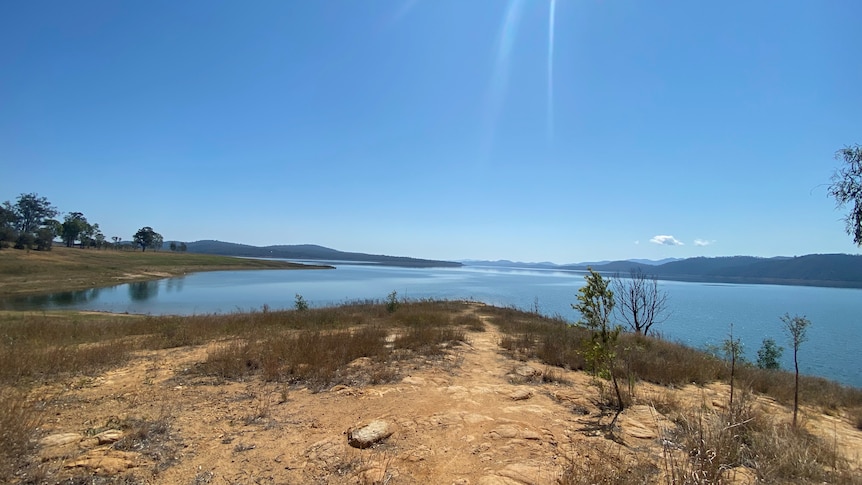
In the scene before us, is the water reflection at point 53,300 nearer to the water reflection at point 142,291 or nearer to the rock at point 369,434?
the water reflection at point 142,291

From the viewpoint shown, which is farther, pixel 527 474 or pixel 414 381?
pixel 414 381

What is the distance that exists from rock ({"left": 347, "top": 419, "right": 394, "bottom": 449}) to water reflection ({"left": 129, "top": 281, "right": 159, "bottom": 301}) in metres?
41.4

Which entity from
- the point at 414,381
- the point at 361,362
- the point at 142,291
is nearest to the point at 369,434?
the point at 414,381

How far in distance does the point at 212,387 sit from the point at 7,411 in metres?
2.38

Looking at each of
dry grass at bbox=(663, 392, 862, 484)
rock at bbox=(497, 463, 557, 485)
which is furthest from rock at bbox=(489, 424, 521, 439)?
dry grass at bbox=(663, 392, 862, 484)

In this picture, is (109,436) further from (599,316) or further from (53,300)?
→ (53,300)

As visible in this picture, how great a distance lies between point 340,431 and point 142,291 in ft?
161

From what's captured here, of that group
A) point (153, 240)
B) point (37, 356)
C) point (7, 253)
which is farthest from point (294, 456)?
point (153, 240)

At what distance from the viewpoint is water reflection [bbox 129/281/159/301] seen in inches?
1448

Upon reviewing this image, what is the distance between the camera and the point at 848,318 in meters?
36.0

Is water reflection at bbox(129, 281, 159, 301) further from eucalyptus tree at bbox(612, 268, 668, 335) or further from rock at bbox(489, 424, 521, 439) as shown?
rock at bbox(489, 424, 521, 439)

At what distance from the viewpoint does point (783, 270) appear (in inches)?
4247

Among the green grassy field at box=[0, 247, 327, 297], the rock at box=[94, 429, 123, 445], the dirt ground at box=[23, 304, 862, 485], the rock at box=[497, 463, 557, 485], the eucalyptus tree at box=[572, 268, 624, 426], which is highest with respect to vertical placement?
the eucalyptus tree at box=[572, 268, 624, 426]

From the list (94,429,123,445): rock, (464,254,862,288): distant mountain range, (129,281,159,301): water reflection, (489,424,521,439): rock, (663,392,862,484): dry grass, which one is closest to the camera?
(663,392,862,484): dry grass
